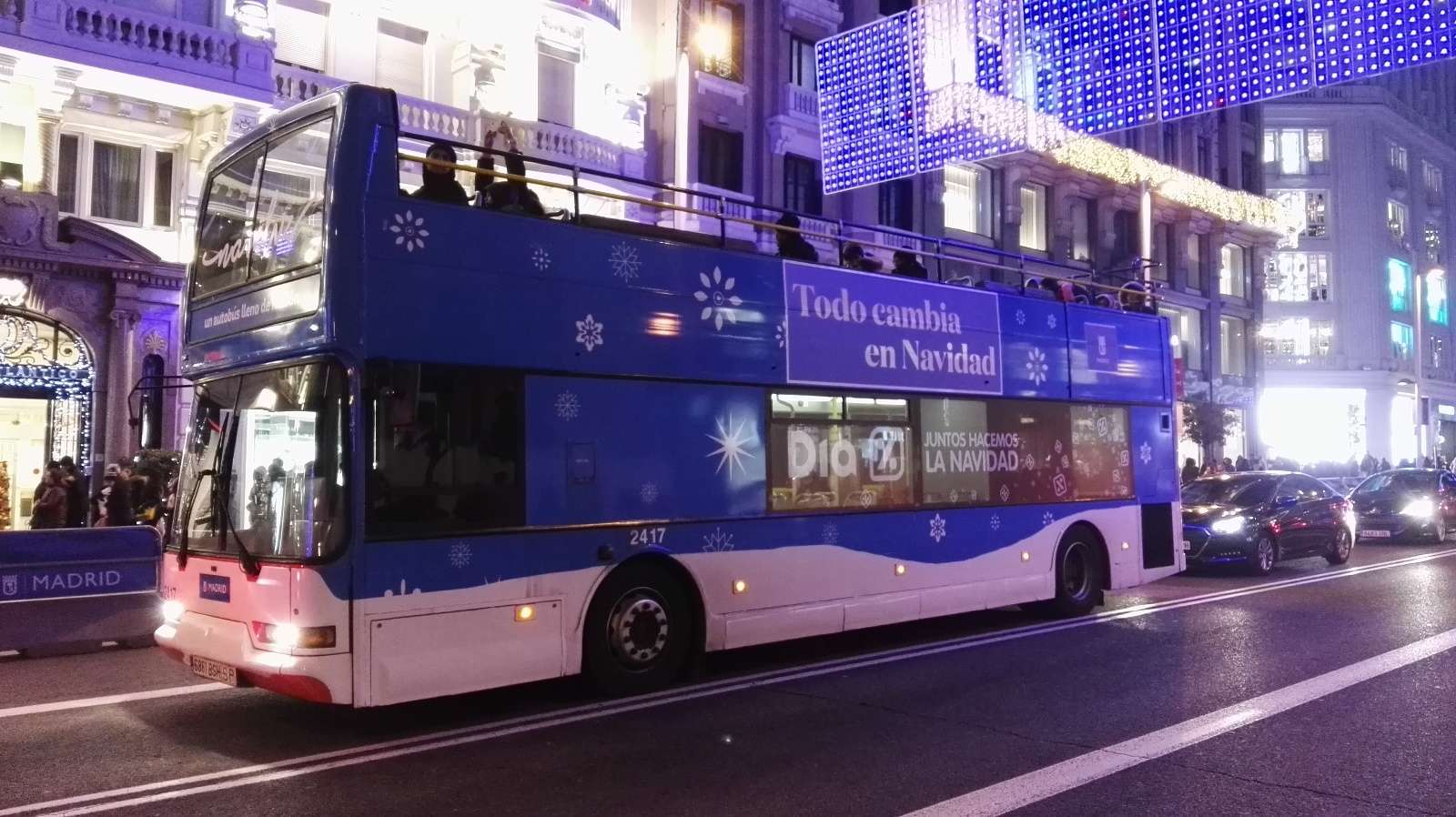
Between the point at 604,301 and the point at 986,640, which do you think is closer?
the point at 604,301

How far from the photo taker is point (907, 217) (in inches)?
1154

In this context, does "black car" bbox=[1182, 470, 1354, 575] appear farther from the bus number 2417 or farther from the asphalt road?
the bus number 2417

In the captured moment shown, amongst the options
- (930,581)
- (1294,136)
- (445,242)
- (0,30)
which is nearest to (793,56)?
(0,30)

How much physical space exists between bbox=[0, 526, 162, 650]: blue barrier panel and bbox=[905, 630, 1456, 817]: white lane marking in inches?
353

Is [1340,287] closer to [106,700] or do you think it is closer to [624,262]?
[624,262]

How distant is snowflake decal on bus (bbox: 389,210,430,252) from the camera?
23.3ft

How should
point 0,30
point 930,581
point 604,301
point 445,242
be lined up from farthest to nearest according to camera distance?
point 0,30 < point 930,581 < point 604,301 < point 445,242

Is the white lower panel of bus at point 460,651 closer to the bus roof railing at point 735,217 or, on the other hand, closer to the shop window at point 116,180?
the bus roof railing at point 735,217

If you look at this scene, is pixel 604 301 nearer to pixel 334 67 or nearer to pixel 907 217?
pixel 334 67

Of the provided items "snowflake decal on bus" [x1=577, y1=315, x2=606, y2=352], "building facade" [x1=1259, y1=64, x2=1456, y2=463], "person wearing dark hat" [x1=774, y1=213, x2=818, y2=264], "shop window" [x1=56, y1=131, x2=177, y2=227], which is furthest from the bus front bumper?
"building facade" [x1=1259, y1=64, x2=1456, y2=463]

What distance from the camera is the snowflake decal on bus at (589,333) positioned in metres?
8.09

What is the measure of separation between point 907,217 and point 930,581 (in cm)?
2008

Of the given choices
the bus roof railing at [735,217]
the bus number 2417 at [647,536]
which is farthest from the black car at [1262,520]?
the bus number 2417 at [647,536]

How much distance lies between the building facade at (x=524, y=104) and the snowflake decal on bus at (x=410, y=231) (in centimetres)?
69
